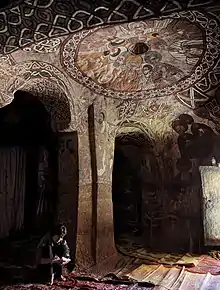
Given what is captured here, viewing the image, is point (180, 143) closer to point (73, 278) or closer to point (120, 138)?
point (120, 138)

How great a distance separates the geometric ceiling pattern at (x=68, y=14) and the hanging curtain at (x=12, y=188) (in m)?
5.90

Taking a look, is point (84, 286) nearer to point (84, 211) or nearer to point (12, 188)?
point (84, 211)

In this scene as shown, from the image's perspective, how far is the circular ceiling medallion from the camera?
5.75 metres

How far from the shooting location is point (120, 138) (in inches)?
438

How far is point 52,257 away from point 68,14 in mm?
3953

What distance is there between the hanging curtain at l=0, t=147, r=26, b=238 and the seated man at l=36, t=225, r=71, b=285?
2.99m

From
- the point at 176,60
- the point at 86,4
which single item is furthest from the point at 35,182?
the point at 86,4

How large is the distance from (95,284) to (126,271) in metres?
1.31

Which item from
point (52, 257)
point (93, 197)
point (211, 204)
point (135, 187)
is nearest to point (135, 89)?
point (93, 197)

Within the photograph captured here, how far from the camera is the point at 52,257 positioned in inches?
247

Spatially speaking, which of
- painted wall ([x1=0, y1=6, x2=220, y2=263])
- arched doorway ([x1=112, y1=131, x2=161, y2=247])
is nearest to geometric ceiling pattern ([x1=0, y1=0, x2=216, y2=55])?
painted wall ([x1=0, y1=6, x2=220, y2=263])

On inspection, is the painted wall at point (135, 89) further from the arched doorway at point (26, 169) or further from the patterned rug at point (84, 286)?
the arched doorway at point (26, 169)

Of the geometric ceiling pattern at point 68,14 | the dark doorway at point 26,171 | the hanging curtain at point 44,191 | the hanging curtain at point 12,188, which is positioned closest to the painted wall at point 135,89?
the geometric ceiling pattern at point 68,14

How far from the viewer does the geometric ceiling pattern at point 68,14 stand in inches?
143
